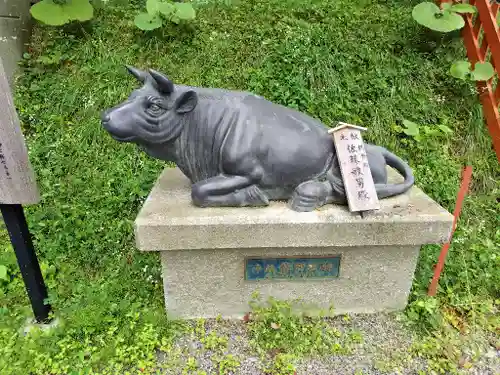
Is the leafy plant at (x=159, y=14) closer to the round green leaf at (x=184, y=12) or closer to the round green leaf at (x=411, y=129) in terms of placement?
the round green leaf at (x=184, y=12)

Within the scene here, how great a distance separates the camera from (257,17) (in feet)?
18.6

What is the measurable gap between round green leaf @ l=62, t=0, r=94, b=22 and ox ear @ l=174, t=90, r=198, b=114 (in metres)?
3.49

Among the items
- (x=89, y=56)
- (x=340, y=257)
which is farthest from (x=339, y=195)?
(x=89, y=56)

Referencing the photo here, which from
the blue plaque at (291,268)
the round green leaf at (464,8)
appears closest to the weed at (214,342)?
the blue plaque at (291,268)

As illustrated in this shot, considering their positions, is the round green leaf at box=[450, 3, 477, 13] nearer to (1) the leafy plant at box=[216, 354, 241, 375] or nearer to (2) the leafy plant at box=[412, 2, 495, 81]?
(2) the leafy plant at box=[412, 2, 495, 81]

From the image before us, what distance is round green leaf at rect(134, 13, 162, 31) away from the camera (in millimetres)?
5102

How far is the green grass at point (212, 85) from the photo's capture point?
331 centimetres

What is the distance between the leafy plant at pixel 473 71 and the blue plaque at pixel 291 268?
3264 millimetres

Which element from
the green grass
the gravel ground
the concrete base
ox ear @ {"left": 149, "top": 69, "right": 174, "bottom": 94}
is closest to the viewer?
ox ear @ {"left": 149, "top": 69, "right": 174, "bottom": 94}

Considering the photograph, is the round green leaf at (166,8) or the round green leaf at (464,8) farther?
the round green leaf at (166,8)

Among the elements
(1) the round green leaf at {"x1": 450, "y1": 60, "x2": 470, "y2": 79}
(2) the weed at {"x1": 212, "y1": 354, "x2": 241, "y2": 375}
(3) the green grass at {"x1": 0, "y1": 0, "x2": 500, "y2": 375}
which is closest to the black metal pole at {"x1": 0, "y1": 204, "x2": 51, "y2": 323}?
(3) the green grass at {"x1": 0, "y1": 0, "x2": 500, "y2": 375}

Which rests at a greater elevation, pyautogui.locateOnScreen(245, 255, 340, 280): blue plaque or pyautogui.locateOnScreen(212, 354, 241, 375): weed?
pyautogui.locateOnScreen(245, 255, 340, 280): blue plaque

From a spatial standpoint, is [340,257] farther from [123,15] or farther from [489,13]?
[123,15]

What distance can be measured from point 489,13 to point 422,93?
1124mm
